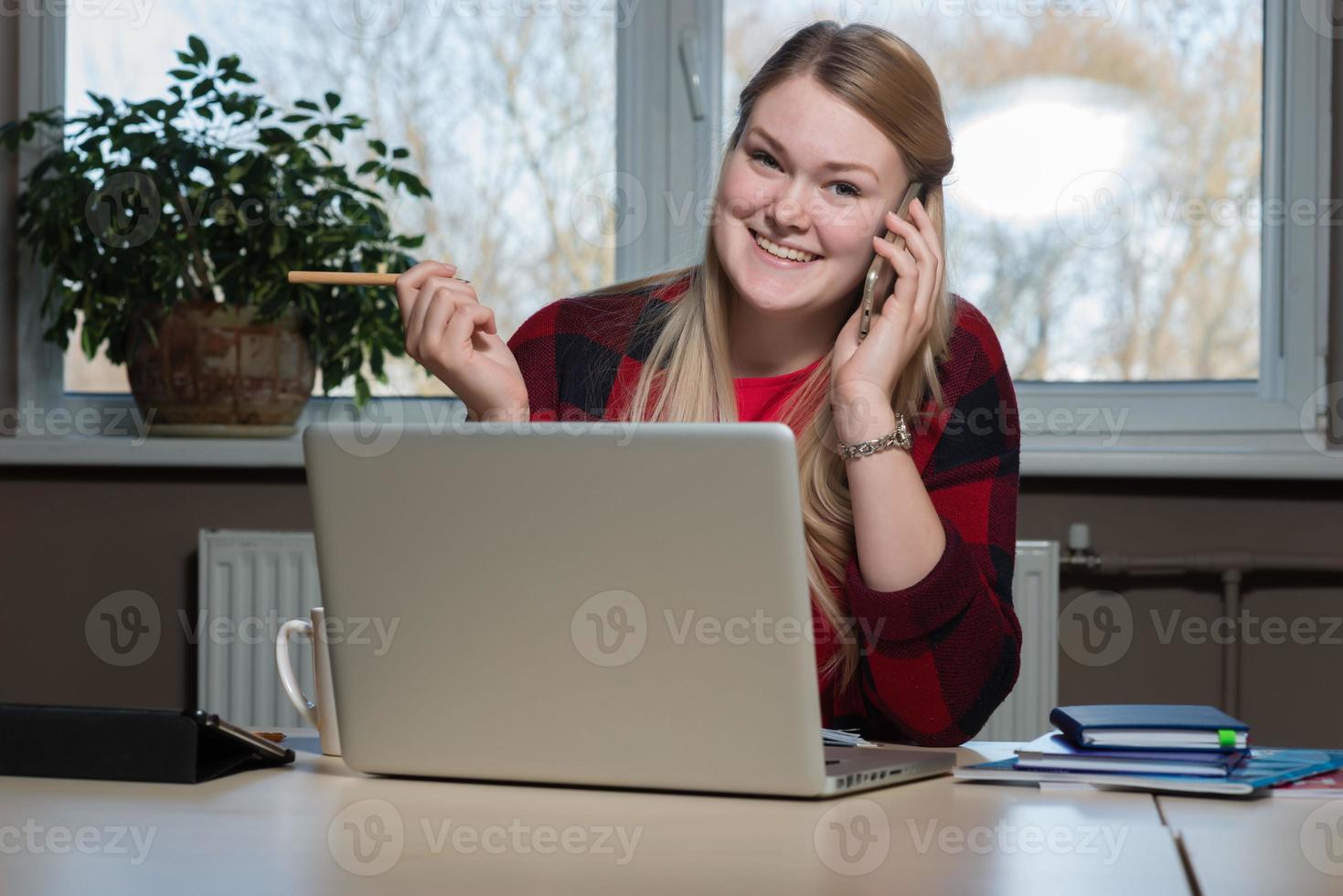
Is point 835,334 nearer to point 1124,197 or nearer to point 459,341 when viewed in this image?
point 459,341

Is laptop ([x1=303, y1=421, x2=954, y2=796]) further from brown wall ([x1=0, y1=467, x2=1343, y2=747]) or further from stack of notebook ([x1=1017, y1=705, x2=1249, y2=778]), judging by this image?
brown wall ([x1=0, y1=467, x2=1343, y2=747])

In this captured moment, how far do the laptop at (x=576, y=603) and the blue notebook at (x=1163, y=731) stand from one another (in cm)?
16

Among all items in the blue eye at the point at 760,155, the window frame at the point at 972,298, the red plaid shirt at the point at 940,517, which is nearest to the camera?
the red plaid shirt at the point at 940,517

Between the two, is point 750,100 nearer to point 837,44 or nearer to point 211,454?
point 837,44

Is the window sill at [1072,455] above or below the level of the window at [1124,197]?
below

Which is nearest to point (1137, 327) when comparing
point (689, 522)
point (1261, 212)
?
point (1261, 212)

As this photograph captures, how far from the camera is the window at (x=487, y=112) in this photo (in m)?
2.35

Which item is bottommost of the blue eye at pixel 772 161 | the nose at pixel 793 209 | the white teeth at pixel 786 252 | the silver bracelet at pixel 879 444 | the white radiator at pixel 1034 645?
the white radiator at pixel 1034 645

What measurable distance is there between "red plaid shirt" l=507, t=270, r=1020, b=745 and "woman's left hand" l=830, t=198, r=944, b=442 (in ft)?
0.34

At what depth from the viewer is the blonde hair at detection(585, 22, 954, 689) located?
1.32 meters

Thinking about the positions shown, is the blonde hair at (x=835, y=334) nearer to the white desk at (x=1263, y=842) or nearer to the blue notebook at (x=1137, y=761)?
the blue notebook at (x=1137, y=761)

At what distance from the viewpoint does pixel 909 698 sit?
118cm

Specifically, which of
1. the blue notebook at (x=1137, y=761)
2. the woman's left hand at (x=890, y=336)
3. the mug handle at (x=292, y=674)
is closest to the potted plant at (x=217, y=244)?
the woman's left hand at (x=890, y=336)

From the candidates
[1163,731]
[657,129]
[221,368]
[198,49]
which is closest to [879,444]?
[1163,731]
